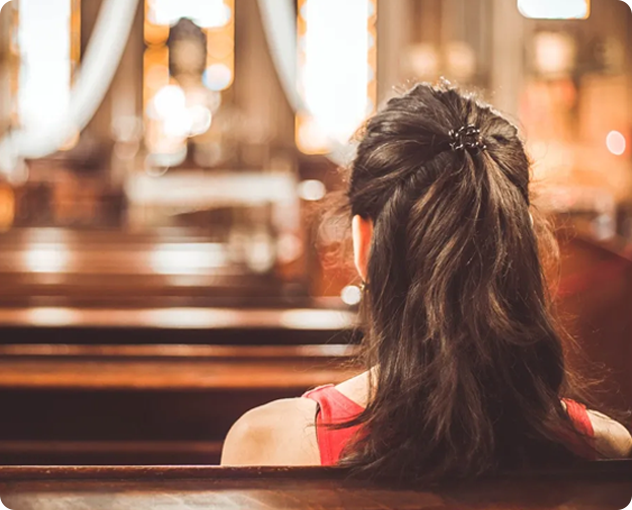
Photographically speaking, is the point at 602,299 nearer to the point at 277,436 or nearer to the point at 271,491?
the point at 277,436

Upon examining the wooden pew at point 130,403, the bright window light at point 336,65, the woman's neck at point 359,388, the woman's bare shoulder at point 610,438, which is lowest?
the wooden pew at point 130,403

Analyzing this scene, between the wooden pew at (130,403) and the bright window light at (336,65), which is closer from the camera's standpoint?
the wooden pew at (130,403)

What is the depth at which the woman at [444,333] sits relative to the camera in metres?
0.88

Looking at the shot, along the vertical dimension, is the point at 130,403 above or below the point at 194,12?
below

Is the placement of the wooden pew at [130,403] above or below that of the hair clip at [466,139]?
below

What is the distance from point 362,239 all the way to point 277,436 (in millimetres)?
263

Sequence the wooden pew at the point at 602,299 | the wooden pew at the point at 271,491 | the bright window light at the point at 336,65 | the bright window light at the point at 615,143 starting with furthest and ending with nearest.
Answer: the bright window light at the point at 336,65
the bright window light at the point at 615,143
the wooden pew at the point at 602,299
the wooden pew at the point at 271,491

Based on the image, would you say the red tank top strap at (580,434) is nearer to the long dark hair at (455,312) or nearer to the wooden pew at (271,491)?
the long dark hair at (455,312)

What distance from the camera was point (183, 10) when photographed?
31.4 ft

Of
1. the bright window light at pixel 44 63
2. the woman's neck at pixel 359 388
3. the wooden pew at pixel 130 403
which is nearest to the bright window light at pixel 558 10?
the bright window light at pixel 44 63

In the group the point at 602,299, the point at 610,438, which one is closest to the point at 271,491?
the point at 610,438

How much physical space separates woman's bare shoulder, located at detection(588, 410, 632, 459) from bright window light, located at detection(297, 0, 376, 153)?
8.14 m

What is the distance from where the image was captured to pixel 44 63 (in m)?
9.50

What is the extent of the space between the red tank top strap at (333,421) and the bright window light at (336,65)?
26.9 ft
